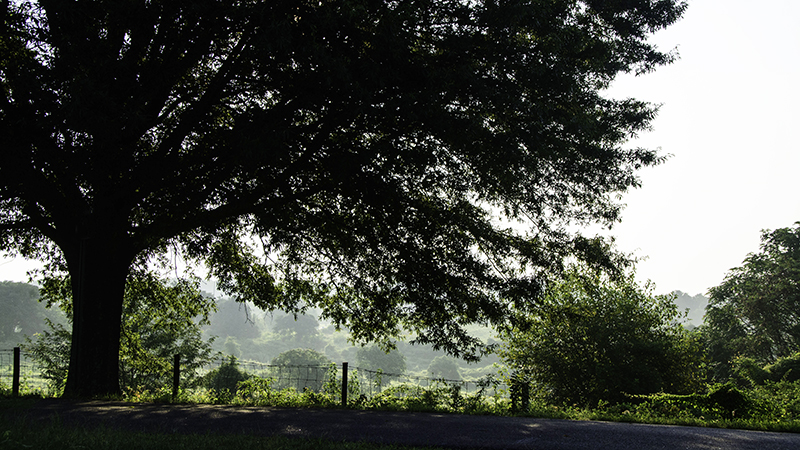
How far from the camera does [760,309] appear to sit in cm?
3120

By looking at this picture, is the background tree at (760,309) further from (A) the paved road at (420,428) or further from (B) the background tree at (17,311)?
(B) the background tree at (17,311)

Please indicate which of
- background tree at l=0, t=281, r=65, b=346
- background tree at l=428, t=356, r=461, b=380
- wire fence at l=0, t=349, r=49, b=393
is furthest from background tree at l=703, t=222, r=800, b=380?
background tree at l=428, t=356, r=461, b=380

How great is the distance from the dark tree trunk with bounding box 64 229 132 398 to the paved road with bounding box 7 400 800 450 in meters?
1.80

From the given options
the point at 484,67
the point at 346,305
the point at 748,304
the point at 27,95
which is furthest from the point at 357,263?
the point at 748,304

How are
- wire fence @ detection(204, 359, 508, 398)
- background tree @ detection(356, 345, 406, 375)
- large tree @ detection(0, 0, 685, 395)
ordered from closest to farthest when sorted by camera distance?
large tree @ detection(0, 0, 685, 395)
wire fence @ detection(204, 359, 508, 398)
background tree @ detection(356, 345, 406, 375)

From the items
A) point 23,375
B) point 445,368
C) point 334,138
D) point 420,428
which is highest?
point 334,138

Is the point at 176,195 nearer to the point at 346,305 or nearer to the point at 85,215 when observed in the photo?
the point at 85,215

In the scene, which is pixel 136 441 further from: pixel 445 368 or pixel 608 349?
pixel 445 368

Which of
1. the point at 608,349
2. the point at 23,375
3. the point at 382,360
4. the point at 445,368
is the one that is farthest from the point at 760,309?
the point at 445,368

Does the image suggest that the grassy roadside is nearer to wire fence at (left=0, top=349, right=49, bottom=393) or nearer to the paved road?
the paved road

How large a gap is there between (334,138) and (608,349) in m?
13.9

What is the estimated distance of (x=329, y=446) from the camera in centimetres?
588

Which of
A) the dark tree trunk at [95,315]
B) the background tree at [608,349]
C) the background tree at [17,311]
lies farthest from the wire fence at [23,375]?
the background tree at [17,311]

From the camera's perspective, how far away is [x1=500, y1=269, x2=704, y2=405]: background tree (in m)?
18.2
